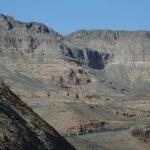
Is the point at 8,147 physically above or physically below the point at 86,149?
above

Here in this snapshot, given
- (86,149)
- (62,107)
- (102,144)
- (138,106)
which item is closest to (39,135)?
(86,149)

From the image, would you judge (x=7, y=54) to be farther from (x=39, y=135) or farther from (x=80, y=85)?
(x=39, y=135)

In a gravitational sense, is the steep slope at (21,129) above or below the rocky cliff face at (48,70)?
above

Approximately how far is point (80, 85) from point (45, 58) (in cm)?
1758

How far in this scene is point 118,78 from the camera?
193 meters

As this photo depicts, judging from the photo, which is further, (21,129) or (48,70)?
(48,70)

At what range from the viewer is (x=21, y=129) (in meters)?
9.96

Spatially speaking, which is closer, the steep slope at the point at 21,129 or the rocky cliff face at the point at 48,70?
the steep slope at the point at 21,129

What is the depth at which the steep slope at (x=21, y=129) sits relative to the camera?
9516 mm

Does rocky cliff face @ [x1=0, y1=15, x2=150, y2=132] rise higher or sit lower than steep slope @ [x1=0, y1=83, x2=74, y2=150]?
lower

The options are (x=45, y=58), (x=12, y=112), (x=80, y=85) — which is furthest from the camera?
(x=45, y=58)

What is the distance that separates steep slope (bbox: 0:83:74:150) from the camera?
952 cm

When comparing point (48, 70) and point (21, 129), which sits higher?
point (21, 129)

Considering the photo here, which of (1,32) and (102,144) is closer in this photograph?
(102,144)
